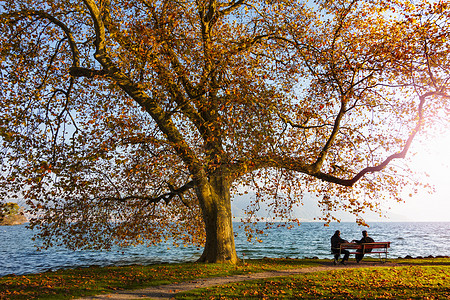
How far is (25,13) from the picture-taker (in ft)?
44.4

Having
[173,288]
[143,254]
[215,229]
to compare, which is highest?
[215,229]

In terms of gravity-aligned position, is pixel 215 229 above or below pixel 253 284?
above

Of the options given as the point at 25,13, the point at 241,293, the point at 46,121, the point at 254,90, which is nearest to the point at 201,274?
the point at 241,293

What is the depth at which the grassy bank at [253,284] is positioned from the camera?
9070mm

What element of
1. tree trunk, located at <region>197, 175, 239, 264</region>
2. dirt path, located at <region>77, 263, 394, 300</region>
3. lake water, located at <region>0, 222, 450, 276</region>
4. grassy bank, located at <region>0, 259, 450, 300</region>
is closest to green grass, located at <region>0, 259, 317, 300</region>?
grassy bank, located at <region>0, 259, 450, 300</region>

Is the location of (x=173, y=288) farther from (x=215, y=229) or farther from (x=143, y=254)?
(x=143, y=254)

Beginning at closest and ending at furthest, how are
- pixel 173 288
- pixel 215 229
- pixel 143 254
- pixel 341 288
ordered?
1. pixel 341 288
2. pixel 173 288
3. pixel 215 229
4. pixel 143 254

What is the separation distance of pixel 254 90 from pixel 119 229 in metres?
9.53

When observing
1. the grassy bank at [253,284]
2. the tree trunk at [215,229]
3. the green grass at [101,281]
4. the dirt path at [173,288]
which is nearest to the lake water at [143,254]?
A: the tree trunk at [215,229]

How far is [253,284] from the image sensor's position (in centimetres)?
1044

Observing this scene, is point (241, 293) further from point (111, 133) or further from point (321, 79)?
point (321, 79)

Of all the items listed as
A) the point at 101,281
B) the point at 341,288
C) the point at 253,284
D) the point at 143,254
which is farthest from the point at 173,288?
the point at 143,254

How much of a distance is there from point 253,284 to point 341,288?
2.90m

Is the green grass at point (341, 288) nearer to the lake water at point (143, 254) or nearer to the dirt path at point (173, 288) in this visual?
the dirt path at point (173, 288)
